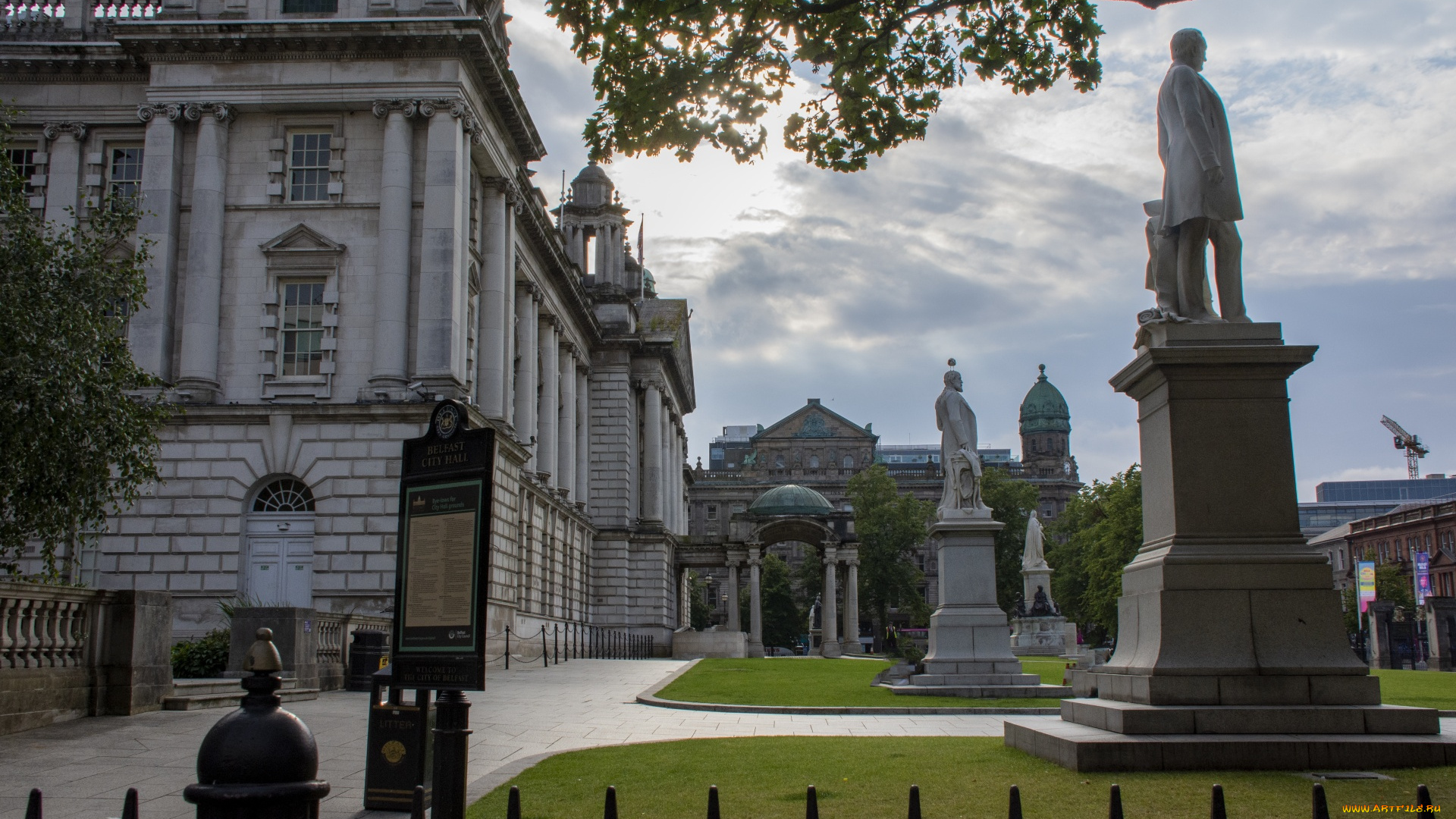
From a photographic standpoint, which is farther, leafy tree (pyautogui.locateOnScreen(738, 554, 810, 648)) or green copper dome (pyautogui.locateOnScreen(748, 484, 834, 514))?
leafy tree (pyautogui.locateOnScreen(738, 554, 810, 648))

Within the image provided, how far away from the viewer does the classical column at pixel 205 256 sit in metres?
29.8

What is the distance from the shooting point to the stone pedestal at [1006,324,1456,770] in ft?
27.4

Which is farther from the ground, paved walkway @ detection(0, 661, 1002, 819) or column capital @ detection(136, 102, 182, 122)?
column capital @ detection(136, 102, 182, 122)

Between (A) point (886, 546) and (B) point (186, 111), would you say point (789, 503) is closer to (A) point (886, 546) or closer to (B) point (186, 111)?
(A) point (886, 546)

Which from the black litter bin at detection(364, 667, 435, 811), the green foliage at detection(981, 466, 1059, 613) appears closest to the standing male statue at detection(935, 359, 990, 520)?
the black litter bin at detection(364, 667, 435, 811)

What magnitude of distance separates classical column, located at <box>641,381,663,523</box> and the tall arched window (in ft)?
117

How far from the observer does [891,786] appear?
8680 mm

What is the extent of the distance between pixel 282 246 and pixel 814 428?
10236 cm

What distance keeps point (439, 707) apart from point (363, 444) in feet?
77.0

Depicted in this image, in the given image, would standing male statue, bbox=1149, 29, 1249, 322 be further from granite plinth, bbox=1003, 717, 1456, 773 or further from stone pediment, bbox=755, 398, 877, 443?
stone pediment, bbox=755, 398, 877, 443

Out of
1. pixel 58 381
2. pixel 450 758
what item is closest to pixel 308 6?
pixel 58 381

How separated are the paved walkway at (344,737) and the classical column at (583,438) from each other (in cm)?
3613

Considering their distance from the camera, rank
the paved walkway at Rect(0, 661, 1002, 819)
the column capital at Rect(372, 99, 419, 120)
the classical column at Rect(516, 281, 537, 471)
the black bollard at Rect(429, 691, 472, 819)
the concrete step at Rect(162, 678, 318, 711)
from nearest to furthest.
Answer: the black bollard at Rect(429, 691, 472, 819) < the paved walkway at Rect(0, 661, 1002, 819) < the concrete step at Rect(162, 678, 318, 711) < the column capital at Rect(372, 99, 419, 120) < the classical column at Rect(516, 281, 537, 471)

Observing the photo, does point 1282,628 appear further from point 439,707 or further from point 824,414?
point 824,414
